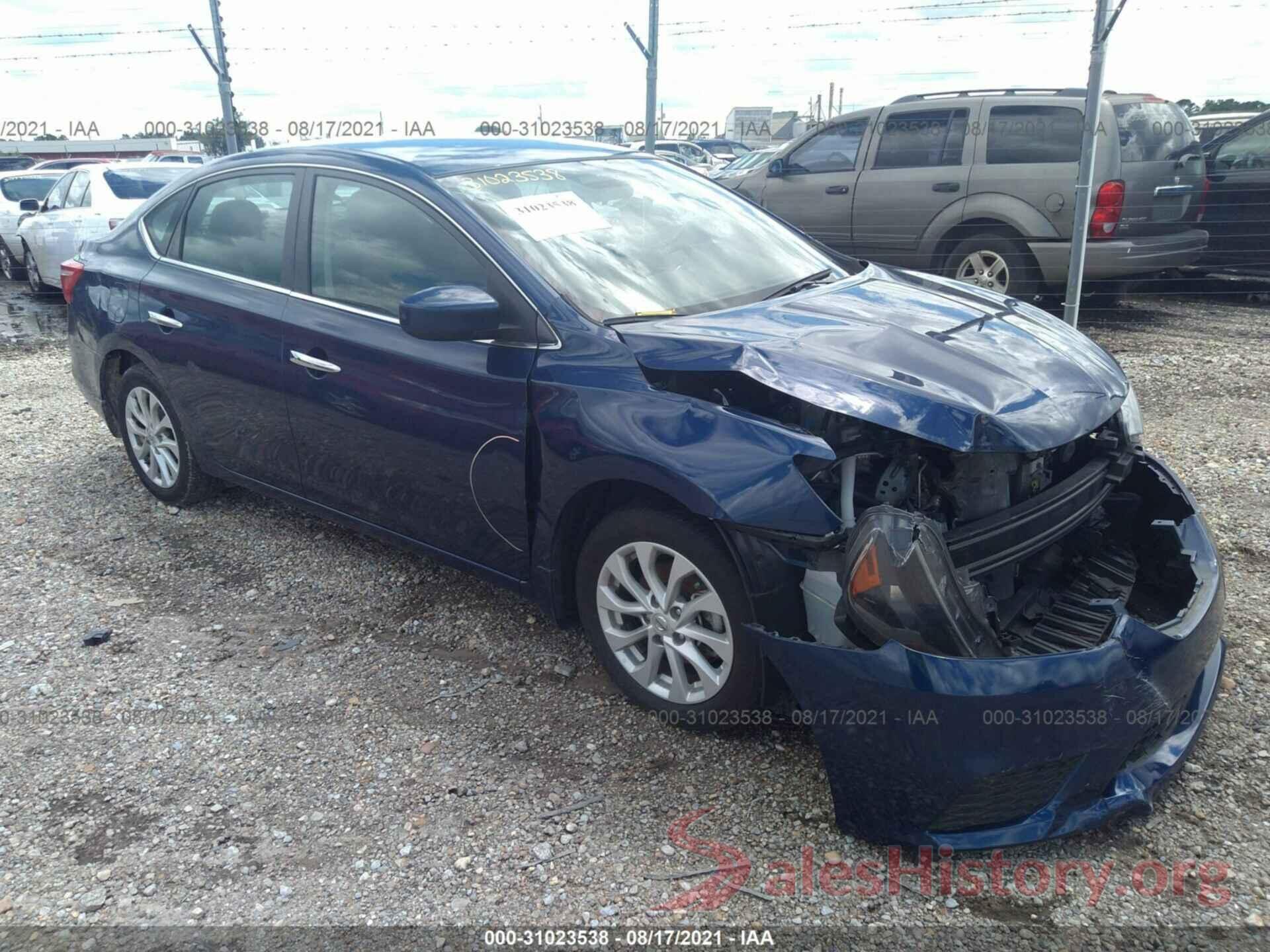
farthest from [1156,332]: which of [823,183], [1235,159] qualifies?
[823,183]

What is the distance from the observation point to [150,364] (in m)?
4.71

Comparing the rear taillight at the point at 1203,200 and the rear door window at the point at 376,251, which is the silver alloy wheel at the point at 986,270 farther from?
the rear door window at the point at 376,251

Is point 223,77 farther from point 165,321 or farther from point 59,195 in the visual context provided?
point 165,321

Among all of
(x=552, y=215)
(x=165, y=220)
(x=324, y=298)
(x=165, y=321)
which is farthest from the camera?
(x=165, y=220)

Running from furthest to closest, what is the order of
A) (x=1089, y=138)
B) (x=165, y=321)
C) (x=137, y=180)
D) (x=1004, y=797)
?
(x=137, y=180), (x=1089, y=138), (x=165, y=321), (x=1004, y=797)

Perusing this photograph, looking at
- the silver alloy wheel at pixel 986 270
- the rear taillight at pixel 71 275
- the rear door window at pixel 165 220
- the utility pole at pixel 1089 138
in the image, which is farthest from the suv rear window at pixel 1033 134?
the rear taillight at pixel 71 275

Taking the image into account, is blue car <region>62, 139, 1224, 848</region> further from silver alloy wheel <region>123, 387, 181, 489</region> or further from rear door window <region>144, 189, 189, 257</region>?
silver alloy wheel <region>123, 387, 181, 489</region>

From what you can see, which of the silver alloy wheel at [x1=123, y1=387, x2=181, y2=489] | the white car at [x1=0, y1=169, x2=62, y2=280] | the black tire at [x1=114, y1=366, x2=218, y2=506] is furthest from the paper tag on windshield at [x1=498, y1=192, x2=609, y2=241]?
the white car at [x1=0, y1=169, x2=62, y2=280]

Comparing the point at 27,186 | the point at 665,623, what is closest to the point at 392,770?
the point at 665,623

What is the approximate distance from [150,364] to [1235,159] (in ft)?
29.9

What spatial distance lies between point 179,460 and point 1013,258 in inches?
253

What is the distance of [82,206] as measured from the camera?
1141 cm

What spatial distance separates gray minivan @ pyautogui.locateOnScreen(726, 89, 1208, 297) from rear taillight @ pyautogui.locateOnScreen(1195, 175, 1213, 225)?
0.07 feet

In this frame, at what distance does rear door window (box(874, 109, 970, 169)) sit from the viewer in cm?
862
